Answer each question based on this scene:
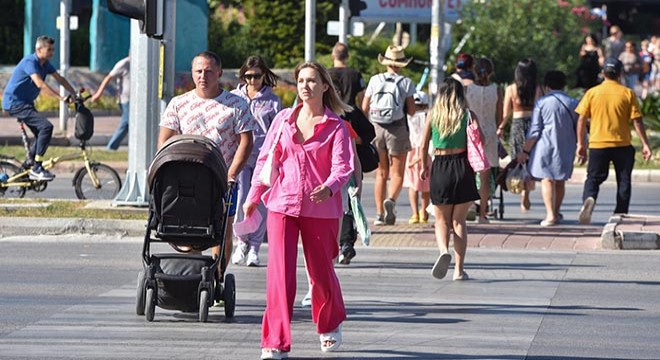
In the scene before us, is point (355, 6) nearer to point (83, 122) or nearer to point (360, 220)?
point (83, 122)

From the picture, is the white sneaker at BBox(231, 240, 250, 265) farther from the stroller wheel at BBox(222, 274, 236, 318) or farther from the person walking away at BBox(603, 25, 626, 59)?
the person walking away at BBox(603, 25, 626, 59)

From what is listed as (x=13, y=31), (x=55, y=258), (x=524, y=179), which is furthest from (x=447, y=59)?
(x=55, y=258)

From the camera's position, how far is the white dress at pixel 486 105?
1582 cm

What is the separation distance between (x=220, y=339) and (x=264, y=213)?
346 cm

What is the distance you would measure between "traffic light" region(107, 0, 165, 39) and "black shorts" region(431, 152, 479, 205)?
10.4ft

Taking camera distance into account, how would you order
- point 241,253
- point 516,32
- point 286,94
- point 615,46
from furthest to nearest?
point 615,46 < point 516,32 < point 286,94 < point 241,253

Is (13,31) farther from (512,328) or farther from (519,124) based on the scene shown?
(512,328)

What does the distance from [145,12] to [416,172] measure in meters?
3.49

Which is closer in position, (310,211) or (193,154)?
(310,211)

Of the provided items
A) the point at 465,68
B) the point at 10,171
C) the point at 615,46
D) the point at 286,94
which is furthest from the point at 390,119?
the point at 615,46

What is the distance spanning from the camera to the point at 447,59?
107 ft

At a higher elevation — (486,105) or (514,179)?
(486,105)

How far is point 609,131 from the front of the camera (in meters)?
16.0

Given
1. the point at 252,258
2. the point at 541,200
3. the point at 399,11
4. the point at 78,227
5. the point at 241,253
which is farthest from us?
the point at 399,11
